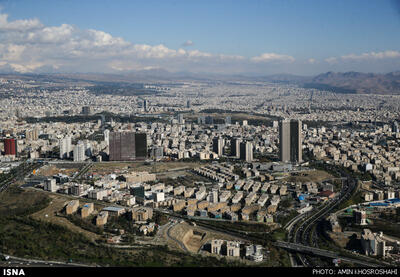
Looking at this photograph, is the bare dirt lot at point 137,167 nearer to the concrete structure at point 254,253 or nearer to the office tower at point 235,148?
the office tower at point 235,148

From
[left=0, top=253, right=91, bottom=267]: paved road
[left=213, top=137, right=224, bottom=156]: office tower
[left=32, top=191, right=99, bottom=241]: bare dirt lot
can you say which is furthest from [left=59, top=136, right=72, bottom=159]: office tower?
[left=0, top=253, right=91, bottom=267]: paved road

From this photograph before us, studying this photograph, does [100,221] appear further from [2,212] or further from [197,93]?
[197,93]

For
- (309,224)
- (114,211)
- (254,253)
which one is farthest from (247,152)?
(254,253)

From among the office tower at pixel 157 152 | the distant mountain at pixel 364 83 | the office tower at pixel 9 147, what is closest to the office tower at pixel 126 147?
the office tower at pixel 157 152

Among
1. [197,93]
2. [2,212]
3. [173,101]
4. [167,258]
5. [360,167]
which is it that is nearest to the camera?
[167,258]

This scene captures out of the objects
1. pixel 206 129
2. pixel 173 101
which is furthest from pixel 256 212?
pixel 173 101

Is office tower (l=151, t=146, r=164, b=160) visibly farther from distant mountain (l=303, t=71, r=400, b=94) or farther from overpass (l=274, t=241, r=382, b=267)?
distant mountain (l=303, t=71, r=400, b=94)

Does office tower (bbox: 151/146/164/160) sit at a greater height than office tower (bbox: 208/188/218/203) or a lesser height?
greater
